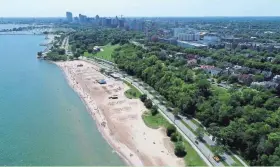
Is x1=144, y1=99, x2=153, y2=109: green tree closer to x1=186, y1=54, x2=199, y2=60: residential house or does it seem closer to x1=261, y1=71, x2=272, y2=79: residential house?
x1=261, y1=71, x2=272, y2=79: residential house

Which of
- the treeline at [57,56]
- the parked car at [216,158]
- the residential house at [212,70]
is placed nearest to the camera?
the parked car at [216,158]

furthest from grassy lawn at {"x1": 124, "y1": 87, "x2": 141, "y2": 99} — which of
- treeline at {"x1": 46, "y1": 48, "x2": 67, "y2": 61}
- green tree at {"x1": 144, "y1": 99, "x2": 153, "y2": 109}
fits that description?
treeline at {"x1": 46, "y1": 48, "x2": 67, "y2": 61}

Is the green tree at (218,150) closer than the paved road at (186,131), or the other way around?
the green tree at (218,150)

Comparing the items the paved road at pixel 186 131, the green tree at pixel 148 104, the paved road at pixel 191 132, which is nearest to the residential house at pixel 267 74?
the paved road at pixel 191 132

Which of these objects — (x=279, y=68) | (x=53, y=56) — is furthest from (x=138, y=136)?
(x=53, y=56)

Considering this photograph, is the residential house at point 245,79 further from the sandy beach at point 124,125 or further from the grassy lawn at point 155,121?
the grassy lawn at point 155,121
